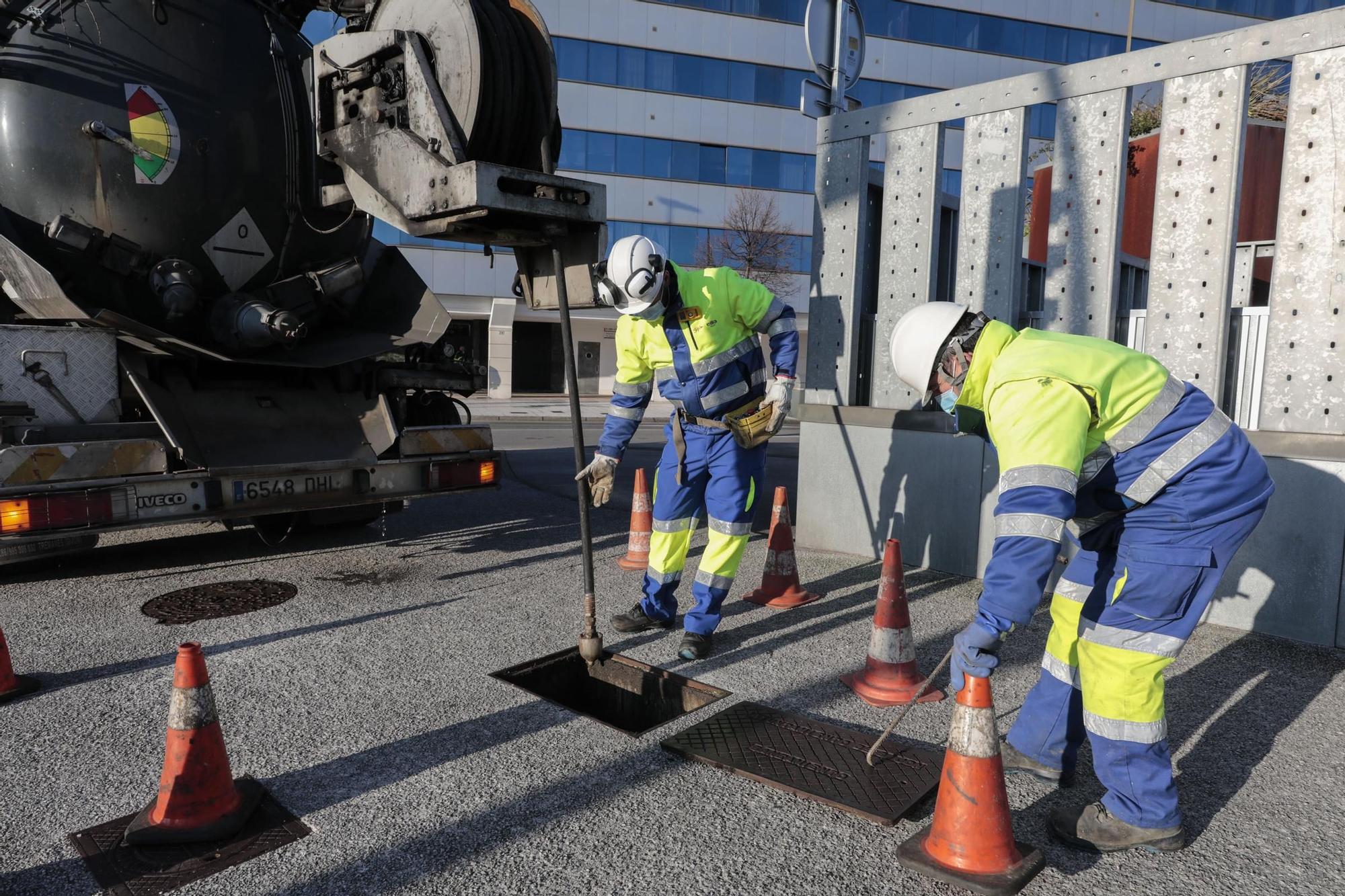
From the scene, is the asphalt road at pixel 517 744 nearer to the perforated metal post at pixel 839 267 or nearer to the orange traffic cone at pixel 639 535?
the orange traffic cone at pixel 639 535

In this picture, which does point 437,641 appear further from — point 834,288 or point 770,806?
point 834,288

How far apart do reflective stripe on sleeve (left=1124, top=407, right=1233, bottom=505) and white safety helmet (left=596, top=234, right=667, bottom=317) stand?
2148mm

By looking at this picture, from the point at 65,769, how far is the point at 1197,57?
569 cm

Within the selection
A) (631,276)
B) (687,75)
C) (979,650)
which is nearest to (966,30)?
(687,75)

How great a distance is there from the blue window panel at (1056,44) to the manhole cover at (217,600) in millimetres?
33164

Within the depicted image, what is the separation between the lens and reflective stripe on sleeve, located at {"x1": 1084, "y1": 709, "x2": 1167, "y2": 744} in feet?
7.98

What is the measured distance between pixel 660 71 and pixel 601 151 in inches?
123

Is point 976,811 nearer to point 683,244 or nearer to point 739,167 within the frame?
point 683,244

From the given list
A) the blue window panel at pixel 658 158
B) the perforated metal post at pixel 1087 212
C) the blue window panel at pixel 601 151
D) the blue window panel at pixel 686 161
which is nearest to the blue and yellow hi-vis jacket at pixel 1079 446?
the perforated metal post at pixel 1087 212

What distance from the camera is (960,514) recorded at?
532 centimetres

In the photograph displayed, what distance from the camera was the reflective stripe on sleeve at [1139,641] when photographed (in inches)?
96.0

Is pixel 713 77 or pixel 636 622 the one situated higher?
pixel 713 77

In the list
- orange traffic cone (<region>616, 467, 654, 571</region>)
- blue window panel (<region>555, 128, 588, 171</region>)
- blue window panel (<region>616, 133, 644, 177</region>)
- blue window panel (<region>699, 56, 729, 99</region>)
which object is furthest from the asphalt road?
blue window panel (<region>699, 56, 729, 99</region>)

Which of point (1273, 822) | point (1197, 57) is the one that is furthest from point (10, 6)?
point (1273, 822)
